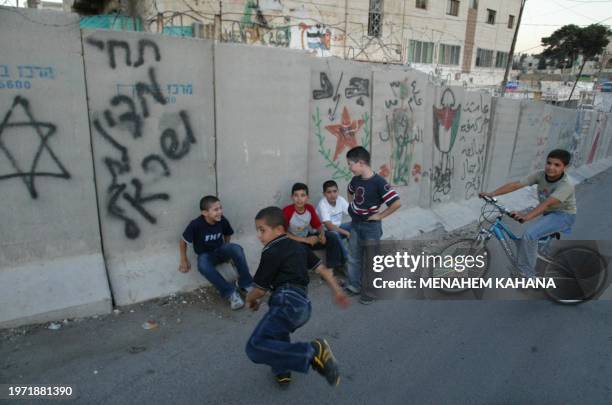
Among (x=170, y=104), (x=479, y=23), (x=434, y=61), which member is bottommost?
(x=170, y=104)

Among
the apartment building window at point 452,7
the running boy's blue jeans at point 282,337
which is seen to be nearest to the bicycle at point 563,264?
the running boy's blue jeans at point 282,337

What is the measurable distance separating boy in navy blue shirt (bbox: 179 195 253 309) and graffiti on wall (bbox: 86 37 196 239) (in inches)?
19.2

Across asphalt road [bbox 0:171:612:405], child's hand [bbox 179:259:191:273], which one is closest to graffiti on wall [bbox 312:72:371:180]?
asphalt road [bbox 0:171:612:405]

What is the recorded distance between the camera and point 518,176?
10117 mm

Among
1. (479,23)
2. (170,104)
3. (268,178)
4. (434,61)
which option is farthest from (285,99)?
(479,23)

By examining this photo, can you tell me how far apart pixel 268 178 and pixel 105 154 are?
6.13 feet

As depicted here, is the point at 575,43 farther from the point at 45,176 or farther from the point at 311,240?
the point at 45,176

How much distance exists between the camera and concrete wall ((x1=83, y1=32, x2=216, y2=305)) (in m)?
3.79

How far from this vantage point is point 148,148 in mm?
4094

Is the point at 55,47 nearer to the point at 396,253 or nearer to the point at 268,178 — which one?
the point at 268,178

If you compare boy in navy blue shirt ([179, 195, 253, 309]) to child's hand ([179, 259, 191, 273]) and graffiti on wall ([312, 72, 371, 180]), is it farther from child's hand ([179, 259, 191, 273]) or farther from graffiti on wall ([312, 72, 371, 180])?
graffiti on wall ([312, 72, 371, 180])

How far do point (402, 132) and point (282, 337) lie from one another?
15.4ft

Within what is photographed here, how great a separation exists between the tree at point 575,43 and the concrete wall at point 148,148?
178 ft

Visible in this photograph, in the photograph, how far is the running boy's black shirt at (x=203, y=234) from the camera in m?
4.17
